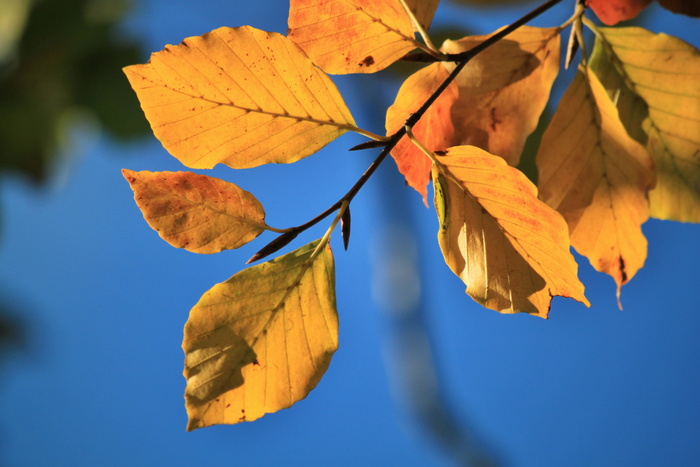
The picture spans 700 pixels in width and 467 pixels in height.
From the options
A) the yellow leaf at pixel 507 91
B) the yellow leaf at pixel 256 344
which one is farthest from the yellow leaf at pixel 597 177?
the yellow leaf at pixel 256 344

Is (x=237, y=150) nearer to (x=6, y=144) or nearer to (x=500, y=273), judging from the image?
(x=500, y=273)

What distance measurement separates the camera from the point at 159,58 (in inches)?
7.8

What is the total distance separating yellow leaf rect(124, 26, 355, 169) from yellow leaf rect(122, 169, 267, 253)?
0.01 metres

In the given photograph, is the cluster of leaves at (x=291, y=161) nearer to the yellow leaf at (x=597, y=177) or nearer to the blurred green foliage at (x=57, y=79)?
the yellow leaf at (x=597, y=177)

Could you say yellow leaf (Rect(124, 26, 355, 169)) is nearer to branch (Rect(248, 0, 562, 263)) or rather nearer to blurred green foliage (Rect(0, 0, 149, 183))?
branch (Rect(248, 0, 562, 263))

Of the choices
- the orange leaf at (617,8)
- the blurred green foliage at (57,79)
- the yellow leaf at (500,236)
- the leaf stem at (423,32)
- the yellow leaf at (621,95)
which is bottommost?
the yellow leaf at (500,236)

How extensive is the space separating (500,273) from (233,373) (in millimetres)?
103

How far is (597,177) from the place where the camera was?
267 millimetres

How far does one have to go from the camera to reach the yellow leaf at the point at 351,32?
0.21m

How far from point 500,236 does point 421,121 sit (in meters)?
0.06

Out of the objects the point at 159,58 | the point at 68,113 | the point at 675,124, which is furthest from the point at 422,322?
the point at 159,58

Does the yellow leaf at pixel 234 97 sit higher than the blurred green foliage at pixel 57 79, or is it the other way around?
the blurred green foliage at pixel 57 79

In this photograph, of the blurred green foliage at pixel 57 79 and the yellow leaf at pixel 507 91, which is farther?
the blurred green foliage at pixel 57 79

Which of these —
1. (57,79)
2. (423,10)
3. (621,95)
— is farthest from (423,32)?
(57,79)
